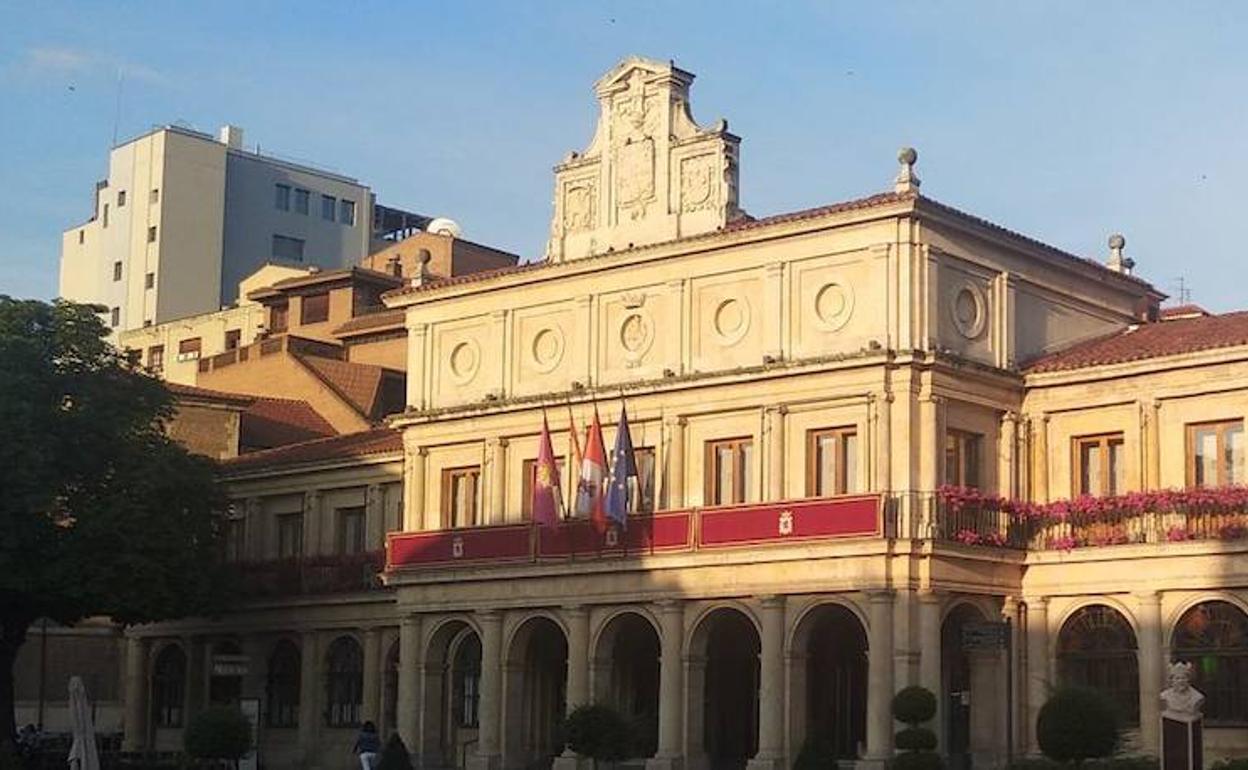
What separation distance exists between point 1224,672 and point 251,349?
45.8 m

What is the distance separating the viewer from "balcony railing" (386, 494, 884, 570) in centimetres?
4378

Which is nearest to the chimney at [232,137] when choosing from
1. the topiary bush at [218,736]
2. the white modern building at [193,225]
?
A: the white modern building at [193,225]

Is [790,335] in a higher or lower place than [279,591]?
higher

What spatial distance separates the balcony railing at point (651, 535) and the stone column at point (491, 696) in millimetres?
1645

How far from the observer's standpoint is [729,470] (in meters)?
46.9

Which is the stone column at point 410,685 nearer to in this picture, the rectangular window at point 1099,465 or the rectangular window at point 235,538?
the rectangular window at point 235,538

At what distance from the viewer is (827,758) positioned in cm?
4225

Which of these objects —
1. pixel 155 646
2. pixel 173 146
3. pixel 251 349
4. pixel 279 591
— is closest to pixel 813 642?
pixel 279 591

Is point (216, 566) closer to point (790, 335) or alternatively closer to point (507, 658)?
point (507, 658)

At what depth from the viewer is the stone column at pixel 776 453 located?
149 ft

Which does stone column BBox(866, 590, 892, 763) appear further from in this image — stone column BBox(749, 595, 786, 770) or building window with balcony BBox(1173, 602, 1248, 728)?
building window with balcony BBox(1173, 602, 1248, 728)

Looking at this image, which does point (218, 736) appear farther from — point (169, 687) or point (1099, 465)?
point (1099, 465)

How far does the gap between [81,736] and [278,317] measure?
144ft

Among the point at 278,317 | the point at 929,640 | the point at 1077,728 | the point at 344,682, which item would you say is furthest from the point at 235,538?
the point at 1077,728
